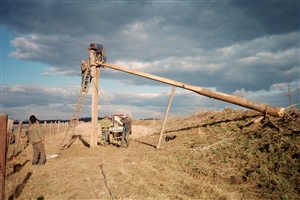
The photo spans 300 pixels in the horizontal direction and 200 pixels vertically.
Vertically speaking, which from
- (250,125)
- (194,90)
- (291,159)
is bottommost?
(291,159)

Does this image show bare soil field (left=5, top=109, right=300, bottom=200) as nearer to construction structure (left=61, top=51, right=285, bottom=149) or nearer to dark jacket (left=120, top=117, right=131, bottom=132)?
construction structure (left=61, top=51, right=285, bottom=149)

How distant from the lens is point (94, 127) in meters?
12.8

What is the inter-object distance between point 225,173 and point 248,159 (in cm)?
121

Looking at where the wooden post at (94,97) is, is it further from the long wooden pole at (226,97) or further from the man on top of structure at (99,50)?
the long wooden pole at (226,97)

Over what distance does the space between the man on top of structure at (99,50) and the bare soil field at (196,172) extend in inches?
262

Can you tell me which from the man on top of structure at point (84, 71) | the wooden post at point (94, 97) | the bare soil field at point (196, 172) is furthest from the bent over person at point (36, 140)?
the man on top of structure at point (84, 71)

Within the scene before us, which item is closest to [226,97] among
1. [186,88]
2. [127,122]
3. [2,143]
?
[186,88]

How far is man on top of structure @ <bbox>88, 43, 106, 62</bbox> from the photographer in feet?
41.9

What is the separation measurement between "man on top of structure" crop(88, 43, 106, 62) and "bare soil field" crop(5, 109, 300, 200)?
21.8ft

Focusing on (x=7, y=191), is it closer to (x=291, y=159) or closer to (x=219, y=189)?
(x=219, y=189)

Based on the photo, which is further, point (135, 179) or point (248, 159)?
point (248, 159)

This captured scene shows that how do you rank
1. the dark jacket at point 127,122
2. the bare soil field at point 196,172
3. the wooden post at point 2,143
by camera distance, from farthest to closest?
the dark jacket at point 127,122 → the bare soil field at point 196,172 → the wooden post at point 2,143

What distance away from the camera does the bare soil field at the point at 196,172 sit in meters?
5.30

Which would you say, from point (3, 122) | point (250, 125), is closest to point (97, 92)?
point (250, 125)
